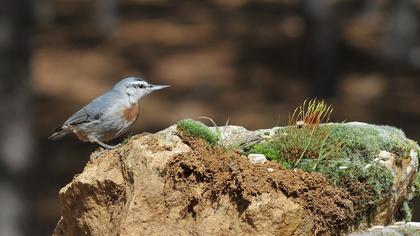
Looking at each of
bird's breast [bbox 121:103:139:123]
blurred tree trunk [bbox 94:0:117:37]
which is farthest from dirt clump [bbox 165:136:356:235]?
blurred tree trunk [bbox 94:0:117:37]

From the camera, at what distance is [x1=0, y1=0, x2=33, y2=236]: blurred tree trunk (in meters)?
15.0

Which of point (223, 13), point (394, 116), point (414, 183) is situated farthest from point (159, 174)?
point (223, 13)

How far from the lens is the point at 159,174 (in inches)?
257

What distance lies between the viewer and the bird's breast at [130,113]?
809cm

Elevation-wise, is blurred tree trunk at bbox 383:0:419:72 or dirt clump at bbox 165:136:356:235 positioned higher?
dirt clump at bbox 165:136:356:235

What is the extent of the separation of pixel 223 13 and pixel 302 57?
639cm

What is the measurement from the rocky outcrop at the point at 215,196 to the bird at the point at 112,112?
4.28ft

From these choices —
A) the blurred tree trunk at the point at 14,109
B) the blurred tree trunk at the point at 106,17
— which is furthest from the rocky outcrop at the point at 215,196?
the blurred tree trunk at the point at 106,17

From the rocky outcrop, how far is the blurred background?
500 inches

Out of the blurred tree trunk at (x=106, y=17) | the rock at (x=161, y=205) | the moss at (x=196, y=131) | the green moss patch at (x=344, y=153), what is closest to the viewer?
the rock at (x=161, y=205)

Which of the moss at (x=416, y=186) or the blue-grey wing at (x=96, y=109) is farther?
the blue-grey wing at (x=96, y=109)

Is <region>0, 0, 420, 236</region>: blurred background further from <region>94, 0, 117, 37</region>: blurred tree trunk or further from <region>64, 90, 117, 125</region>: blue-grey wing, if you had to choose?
<region>64, 90, 117, 125</region>: blue-grey wing

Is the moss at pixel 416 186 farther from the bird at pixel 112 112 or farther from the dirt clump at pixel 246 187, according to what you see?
the bird at pixel 112 112

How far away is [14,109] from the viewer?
1503 centimetres
